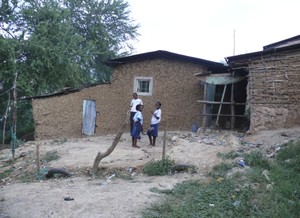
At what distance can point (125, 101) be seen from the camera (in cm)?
1338

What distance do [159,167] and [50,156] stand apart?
12.4 feet

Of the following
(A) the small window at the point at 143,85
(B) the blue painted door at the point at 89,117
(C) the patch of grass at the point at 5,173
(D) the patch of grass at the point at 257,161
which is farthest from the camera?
(A) the small window at the point at 143,85

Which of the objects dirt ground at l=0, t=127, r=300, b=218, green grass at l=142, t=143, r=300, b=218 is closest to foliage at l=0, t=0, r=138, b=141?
dirt ground at l=0, t=127, r=300, b=218

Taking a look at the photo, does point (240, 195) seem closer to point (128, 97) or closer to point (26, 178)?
point (26, 178)

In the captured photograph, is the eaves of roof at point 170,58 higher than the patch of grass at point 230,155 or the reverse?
higher

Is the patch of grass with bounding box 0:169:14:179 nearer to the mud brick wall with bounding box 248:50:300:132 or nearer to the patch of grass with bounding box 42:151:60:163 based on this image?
the patch of grass with bounding box 42:151:60:163

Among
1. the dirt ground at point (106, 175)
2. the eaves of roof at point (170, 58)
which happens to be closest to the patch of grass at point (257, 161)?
the dirt ground at point (106, 175)

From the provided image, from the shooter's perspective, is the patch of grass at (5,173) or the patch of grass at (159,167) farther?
the patch of grass at (5,173)

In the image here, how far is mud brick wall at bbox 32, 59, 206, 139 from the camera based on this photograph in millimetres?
12625

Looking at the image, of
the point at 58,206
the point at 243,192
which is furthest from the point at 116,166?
the point at 243,192

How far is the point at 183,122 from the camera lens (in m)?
12.9

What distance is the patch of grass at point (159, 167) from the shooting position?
6.76 m

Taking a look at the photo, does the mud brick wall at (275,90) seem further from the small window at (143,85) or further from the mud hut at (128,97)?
the small window at (143,85)

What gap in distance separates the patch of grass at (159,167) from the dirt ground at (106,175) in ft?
0.58
